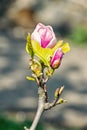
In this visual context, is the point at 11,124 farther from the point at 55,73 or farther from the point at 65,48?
the point at 65,48

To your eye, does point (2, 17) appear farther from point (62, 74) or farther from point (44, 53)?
point (44, 53)

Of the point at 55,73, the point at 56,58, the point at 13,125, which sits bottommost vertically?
the point at 13,125

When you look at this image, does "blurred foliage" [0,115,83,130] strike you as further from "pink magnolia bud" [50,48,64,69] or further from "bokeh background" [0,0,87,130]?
"pink magnolia bud" [50,48,64,69]

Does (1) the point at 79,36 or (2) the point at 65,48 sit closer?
(2) the point at 65,48

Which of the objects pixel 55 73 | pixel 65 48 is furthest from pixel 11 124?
pixel 65 48

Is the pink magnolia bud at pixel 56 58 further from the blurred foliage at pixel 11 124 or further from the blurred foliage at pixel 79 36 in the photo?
the blurred foliage at pixel 79 36

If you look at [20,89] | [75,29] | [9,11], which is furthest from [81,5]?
[20,89]

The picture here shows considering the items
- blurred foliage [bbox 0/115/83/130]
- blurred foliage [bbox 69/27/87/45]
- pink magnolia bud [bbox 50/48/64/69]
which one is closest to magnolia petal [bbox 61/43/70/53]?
pink magnolia bud [bbox 50/48/64/69]
